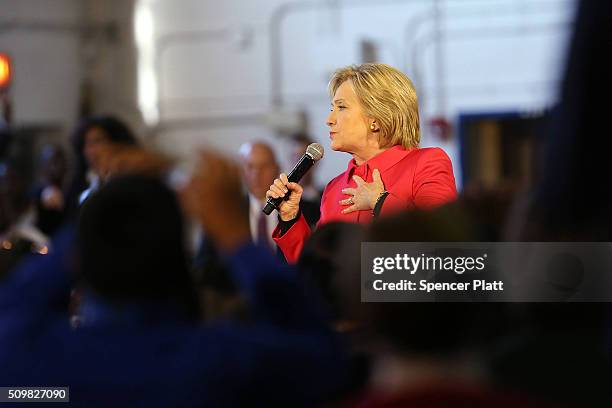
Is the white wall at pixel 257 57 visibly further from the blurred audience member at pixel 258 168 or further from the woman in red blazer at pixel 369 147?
the woman in red blazer at pixel 369 147

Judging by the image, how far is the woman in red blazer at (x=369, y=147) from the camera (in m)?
2.38

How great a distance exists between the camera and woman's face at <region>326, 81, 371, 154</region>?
2486 millimetres

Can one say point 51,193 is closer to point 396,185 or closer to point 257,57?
point 396,185

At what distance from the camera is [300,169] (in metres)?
2.51

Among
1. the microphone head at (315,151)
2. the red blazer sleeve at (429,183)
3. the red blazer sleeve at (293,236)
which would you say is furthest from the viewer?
the microphone head at (315,151)

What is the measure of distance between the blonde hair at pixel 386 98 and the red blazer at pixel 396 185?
0.10 feet

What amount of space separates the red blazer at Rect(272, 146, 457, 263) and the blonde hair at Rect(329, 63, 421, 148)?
0.10 ft

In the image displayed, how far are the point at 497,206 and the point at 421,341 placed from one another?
431 millimetres

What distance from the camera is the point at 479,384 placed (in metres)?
1.23

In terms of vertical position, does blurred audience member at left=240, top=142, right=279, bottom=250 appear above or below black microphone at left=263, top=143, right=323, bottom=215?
below

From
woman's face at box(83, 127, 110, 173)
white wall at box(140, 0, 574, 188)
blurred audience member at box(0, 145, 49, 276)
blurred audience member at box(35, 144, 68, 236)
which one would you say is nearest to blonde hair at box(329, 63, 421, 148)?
woman's face at box(83, 127, 110, 173)

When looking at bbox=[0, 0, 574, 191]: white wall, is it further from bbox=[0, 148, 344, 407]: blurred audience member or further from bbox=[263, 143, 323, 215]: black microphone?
bbox=[0, 148, 344, 407]: blurred audience member

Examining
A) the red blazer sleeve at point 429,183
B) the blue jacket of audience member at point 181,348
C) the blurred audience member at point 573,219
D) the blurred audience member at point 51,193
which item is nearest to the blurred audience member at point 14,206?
the blurred audience member at point 51,193

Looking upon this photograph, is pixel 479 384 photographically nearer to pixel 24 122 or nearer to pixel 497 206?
pixel 497 206
